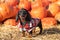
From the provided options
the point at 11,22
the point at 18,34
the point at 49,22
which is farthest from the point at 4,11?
the point at 18,34

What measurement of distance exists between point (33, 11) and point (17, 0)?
0.66 meters

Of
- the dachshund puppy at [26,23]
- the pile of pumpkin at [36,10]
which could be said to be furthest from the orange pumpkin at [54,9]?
the dachshund puppy at [26,23]

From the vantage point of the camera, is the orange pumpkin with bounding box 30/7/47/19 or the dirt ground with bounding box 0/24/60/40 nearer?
the dirt ground with bounding box 0/24/60/40

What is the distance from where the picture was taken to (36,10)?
5668 mm

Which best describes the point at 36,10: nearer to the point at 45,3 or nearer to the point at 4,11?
the point at 45,3

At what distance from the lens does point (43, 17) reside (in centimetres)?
567

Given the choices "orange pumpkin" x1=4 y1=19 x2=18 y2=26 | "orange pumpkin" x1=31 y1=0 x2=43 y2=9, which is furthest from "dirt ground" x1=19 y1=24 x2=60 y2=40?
"orange pumpkin" x1=31 y1=0 x2=43 y2=9

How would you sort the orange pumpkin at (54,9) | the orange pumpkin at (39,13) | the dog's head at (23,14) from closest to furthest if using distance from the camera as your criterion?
the dog's head at (23,14) < the orange pumpkin at (39,13) < the orange pumpkin at (54,9)

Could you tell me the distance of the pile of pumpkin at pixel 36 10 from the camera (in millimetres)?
5504

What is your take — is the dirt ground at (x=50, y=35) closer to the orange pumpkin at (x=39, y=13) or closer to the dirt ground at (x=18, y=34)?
the dirt ground at (x=18, y=34)

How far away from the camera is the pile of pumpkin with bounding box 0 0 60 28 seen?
550 centimetres

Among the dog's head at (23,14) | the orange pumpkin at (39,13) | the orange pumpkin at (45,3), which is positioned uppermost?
the dog's head at (23,14)

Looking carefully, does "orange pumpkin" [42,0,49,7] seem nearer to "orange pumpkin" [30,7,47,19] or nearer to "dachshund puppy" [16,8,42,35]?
"orange pumpkin" [30,7,47,19]

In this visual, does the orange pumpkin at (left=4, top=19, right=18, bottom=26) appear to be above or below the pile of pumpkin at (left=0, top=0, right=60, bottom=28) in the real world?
below
